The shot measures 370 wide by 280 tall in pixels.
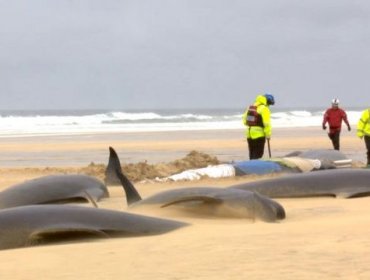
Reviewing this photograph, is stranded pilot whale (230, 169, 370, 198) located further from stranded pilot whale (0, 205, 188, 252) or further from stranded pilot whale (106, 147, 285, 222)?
stranded pilot whale (0, 205, 188, 252)

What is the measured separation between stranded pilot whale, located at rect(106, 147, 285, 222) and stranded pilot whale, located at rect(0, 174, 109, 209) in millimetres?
1774

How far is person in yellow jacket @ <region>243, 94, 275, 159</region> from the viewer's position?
15.5 meters

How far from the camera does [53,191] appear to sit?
9.29 metres

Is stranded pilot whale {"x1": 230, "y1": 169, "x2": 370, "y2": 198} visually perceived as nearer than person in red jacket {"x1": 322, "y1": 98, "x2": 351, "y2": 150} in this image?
Yes

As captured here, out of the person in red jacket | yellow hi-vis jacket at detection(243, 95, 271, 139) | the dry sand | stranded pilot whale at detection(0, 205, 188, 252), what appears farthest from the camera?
the person in red jacket

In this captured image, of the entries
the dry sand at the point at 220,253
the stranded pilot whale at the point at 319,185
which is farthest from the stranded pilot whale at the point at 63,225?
the stranded pilot whale at the point at 319,185

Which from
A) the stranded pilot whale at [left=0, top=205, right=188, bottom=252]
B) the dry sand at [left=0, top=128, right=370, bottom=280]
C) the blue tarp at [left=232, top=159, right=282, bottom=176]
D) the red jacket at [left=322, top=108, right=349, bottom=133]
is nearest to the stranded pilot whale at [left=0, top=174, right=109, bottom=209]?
the dry sand at [left=0, top=128, right=370, bottom=280]

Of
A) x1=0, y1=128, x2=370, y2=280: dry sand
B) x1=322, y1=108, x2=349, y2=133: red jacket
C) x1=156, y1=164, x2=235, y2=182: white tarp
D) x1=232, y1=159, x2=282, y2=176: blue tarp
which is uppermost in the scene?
x1=322, y1=108, x2=349, y2=133: red jacket

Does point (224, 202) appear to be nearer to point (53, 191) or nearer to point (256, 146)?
point (53, 191)

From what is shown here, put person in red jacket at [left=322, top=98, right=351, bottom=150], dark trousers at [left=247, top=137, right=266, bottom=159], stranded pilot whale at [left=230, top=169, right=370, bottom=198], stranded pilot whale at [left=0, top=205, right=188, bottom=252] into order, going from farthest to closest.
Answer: person in red jacket at [left=322, top=98, right=351, bottom=150]
dark trousers at [left=247, top=137, right=266, bottom=159]
stranded pilot whale at [left=230, top=169, right=370, bottom=198]
stranded pilot whale at [left=0, top=205, right=188, bottom=252]

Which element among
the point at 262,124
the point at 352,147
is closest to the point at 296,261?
the point at 262,124

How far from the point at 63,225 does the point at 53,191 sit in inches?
136

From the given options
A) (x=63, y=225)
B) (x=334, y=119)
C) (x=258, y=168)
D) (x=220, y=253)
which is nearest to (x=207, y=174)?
(x=258, y=168)

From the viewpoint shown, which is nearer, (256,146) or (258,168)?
(258,168)
